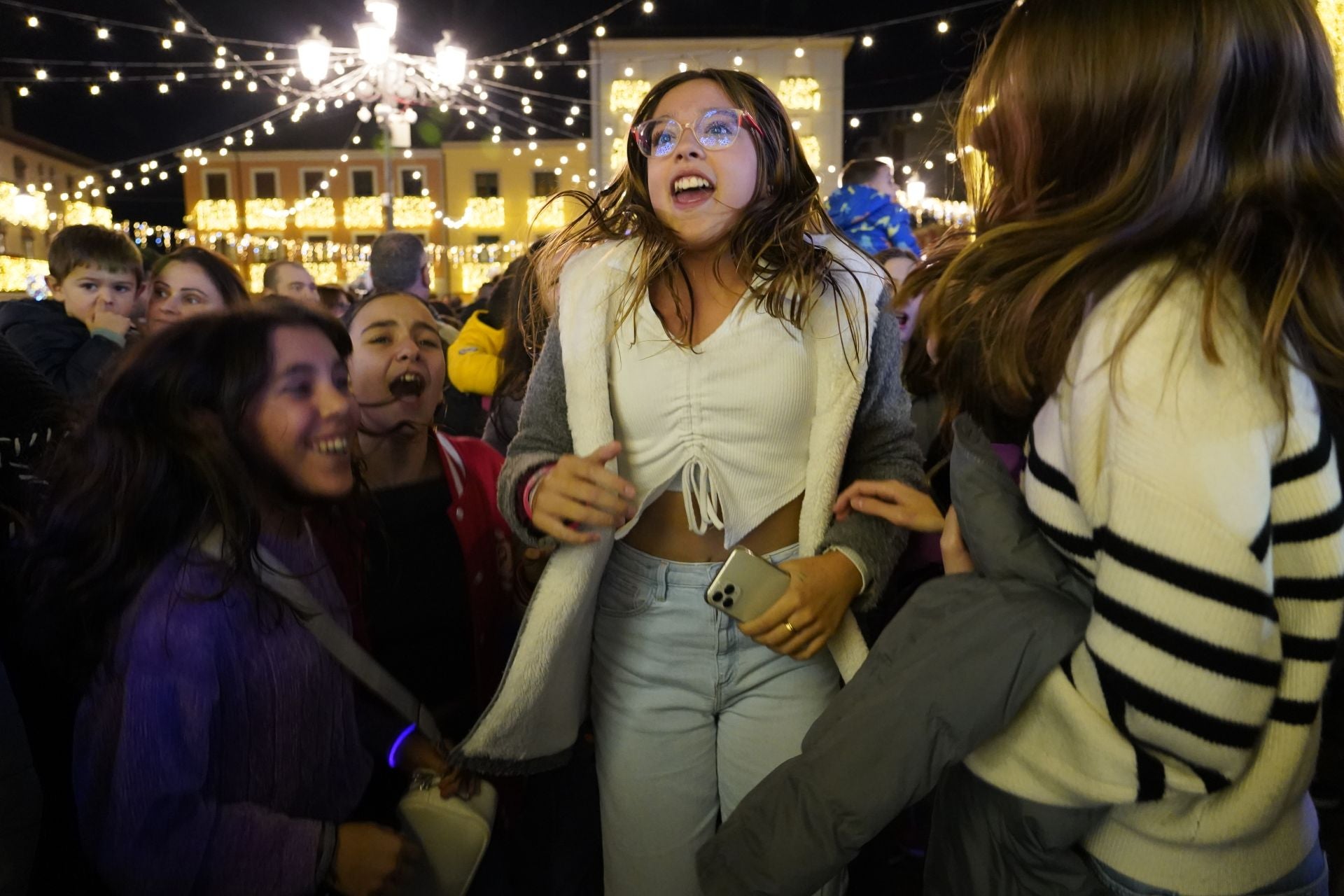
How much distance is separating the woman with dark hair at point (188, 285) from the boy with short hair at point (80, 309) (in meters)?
0.32

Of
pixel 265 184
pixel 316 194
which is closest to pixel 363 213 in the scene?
pixel 316 194

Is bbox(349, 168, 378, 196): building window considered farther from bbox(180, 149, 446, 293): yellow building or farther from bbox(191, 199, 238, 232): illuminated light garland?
bbox(191, 199, 238, 232): illuminated light garland

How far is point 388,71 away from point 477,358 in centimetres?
731

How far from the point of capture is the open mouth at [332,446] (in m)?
1.67

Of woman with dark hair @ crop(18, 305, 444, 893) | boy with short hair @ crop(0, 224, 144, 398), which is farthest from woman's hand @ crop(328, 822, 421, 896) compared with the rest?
boy with short hair @ crop(0, 224, 144, 398)

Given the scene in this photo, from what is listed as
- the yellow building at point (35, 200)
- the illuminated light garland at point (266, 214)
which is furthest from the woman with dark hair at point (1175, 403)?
the illuminated light garland at point (266, 214)

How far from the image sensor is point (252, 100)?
28219 mm

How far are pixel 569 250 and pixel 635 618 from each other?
0.78m

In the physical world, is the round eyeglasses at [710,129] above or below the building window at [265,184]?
below

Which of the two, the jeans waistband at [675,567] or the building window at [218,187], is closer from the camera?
the jeans waistband at [675,567]

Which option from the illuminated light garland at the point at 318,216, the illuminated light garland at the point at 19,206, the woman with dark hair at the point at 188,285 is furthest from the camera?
the illuminated light garland at the point at 318,216

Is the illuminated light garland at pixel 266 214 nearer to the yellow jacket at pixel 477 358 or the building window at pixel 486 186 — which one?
the building window at pixel 486 186

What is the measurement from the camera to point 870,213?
442 centimetres

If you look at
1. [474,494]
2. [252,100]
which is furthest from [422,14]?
[474,494]
